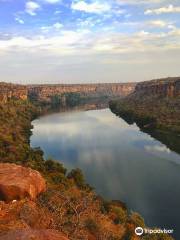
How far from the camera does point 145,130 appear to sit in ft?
198

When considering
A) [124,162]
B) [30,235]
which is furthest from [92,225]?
[124,162]

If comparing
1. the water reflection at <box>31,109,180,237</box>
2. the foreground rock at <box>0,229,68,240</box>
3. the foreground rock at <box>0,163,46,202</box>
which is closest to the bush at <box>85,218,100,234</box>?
the foreground rock at <box>0,163,46,202</box>

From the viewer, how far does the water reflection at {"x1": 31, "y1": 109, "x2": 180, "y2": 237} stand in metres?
25.0

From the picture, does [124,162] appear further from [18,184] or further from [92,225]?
[18,184]

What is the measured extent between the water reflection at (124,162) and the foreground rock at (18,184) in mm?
8794

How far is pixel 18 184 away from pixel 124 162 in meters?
23.6

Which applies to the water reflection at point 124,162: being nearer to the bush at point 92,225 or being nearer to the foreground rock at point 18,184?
the bush at point 92,225

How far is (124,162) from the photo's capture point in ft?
122

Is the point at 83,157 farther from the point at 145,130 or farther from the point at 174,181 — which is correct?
the point at 145,130

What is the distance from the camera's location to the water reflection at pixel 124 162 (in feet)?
81.9

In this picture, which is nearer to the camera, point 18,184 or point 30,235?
point 30,235

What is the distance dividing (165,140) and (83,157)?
45.4ft

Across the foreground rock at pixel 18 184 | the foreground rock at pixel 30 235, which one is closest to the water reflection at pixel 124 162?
the foreground rock at pixel 18 184

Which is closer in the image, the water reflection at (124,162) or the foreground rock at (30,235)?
the foreground rock at (30,235)
